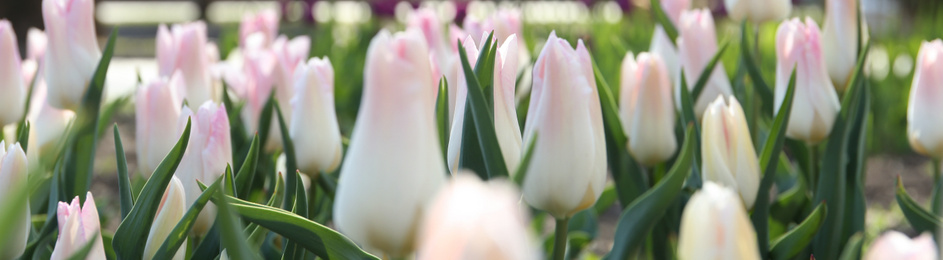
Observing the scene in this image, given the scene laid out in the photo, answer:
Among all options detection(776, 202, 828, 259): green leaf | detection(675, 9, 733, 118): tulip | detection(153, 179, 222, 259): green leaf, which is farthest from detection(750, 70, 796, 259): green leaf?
detection(153, 179, 222, 259): green leaf

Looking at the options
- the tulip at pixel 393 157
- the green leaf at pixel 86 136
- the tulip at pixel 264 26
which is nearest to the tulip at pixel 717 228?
the tulip at pixel 393 157

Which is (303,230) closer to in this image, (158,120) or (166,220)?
(166,220)

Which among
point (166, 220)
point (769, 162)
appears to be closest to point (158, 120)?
point (166, 220)

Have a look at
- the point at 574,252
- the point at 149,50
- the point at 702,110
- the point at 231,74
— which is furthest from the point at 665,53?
the point at 149,50

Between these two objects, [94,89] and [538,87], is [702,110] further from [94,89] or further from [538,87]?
[94,89]

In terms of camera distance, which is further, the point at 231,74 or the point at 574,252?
the point at 231,74

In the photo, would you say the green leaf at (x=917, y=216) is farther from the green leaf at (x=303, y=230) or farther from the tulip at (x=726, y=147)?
the green leaf at (x=303, y=230)
